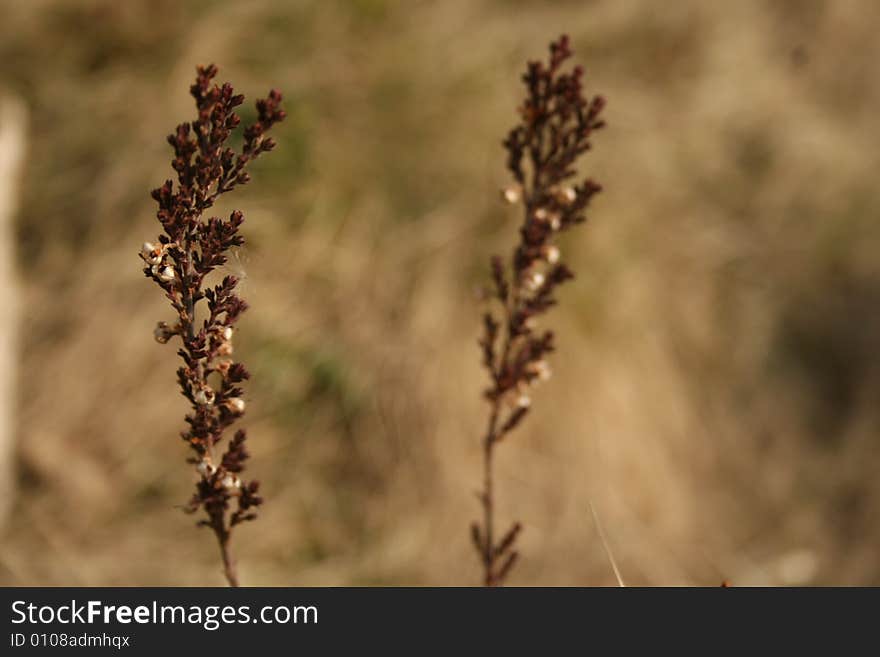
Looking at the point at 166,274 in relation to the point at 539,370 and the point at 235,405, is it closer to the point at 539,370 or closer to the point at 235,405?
the point at 235,405

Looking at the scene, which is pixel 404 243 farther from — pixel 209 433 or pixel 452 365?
pixel 209 433

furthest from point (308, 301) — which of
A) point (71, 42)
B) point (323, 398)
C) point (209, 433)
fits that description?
point (209, 433)

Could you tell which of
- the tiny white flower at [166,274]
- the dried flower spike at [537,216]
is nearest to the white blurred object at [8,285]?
the dried flower spike at [537,216]

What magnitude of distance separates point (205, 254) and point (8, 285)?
6.52 feet

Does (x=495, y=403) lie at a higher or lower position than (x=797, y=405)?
lower

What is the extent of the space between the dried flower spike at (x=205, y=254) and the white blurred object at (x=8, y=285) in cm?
181

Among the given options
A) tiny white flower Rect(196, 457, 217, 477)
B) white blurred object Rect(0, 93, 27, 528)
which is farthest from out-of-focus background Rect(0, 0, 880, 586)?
tiny white flower Rect(196, 457, 217, 477)

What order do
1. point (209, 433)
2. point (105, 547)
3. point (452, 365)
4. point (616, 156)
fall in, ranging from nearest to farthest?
point (209, 433) < point (105, 547) < point (452, 365) < point (616, 156)

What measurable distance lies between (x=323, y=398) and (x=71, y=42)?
1.44m

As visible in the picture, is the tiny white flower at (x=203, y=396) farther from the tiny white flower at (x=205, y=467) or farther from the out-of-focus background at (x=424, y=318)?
the out-of-focus background at (x=424, y=318)

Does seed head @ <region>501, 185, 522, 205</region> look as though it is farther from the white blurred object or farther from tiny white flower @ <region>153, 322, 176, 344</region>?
the white blurred object
